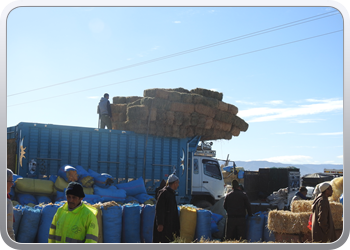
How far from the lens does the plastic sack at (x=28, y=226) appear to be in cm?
761

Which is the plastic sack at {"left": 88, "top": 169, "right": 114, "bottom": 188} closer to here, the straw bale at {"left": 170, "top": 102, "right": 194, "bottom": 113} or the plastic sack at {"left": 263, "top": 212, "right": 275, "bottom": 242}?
the straw bale at {"left": 170, "top": 102, "right": 194, "bottom": 113}

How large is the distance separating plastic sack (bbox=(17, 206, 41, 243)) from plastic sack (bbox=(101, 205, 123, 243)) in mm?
1341

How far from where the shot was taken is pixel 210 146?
1516 cm

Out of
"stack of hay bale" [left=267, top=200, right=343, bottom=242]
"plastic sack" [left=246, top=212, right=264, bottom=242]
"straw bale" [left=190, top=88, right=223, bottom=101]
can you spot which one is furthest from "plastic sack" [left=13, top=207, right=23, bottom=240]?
"straw bale" [left=190, top=88, right=223, bottom=101]

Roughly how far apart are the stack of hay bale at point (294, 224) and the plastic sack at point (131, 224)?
2.88 meters

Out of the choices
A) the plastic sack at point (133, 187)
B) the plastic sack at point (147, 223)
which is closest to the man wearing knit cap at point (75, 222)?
the plastic sack at point (147, 223)

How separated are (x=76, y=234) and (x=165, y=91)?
9.44 meters

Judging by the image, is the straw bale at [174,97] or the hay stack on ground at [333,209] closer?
the hay stack on ground at [333,209]

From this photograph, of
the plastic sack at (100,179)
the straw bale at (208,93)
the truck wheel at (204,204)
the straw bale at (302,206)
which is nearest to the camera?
the straw bale at (302,206)

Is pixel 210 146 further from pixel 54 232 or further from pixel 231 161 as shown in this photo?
pixel 54 232

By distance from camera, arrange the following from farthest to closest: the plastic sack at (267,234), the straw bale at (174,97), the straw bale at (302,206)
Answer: the straw bale at (174,97) → the plastic sack at (267,234) → the straw bale at (302,206)

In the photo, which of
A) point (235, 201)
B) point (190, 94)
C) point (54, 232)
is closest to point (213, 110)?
point (190, 94)

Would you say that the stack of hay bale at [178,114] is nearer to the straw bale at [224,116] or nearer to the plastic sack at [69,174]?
the straw bale at [224,116]

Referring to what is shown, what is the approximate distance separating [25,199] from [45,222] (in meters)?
2.30
